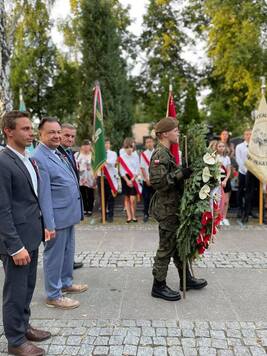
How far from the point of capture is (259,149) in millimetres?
8102

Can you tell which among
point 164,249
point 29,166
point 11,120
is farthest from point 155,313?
point 11,120

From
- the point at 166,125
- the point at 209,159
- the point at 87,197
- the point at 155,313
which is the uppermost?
the point at 166,125

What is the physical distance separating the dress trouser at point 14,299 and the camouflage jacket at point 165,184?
5.05ft

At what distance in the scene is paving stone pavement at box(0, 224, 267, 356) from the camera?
3.29 m

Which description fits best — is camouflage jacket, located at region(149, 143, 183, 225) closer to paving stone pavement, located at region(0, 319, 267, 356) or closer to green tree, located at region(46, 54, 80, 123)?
paving stone pavement, located at region(0, 319, 267, 356)

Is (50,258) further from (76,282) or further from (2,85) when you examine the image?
(2,85)

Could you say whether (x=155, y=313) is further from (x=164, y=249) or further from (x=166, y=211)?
(x=166, y=211)

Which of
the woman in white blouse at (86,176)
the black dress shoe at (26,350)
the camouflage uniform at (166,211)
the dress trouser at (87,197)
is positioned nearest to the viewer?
the black dress shoe at (26,350)

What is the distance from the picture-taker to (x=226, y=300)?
4.27m

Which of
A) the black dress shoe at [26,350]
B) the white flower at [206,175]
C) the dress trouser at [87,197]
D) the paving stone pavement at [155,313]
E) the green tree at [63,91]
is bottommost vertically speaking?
the paving stone pavement at [155,313]

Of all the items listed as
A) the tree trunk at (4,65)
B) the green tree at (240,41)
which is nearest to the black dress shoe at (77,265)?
the tree trunk at (4,65)

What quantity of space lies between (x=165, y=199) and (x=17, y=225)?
5.74ft

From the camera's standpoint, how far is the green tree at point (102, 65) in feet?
41.0

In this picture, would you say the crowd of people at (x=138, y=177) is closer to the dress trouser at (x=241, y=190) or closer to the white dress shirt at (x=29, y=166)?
the dress trouser at (x=241, y=190)
